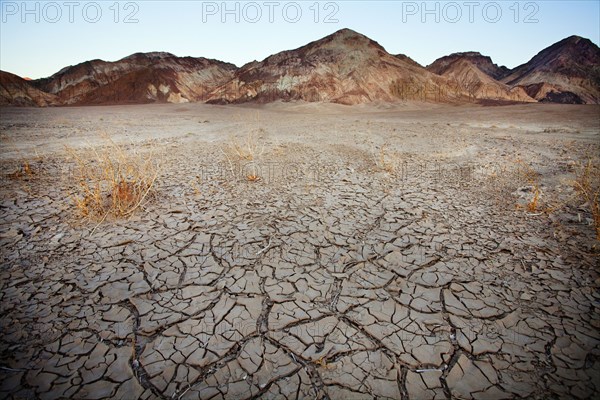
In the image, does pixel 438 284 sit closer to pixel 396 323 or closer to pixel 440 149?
pixel 396 323

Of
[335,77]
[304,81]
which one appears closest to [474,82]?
[335,77]

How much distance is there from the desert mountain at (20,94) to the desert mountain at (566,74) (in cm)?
5247

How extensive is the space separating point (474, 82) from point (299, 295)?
35.3 metres

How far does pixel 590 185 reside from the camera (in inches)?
130

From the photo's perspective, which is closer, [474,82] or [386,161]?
[386,161]

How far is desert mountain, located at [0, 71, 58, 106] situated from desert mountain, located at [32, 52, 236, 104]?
133 centimetres

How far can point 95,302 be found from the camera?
160cm

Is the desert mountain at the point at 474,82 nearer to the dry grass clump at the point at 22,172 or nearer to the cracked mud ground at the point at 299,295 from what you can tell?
the cracked mud ground at the point at 299,295

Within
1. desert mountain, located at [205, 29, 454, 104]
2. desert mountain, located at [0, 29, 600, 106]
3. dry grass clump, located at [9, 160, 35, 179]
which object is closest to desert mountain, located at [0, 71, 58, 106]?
desert mountain, located at [0, 29, 600, 106]

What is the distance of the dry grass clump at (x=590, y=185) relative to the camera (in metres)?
2.47

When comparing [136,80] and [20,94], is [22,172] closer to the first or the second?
[136,80]

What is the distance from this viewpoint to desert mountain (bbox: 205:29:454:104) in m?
21.1

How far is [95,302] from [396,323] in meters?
1.75

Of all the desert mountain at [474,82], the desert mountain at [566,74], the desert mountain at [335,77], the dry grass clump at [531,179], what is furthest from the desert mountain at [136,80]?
the desert mountain at [566,74]
